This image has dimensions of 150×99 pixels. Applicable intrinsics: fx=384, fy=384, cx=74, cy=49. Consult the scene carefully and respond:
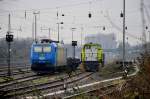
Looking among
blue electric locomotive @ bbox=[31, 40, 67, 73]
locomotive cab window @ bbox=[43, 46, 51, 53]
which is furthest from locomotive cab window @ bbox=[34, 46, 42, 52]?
locomotive cab window @ bbox=[43, 46, 51, 53]

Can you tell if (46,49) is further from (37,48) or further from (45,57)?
(37,48)

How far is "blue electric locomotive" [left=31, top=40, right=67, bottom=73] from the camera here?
1366 inches

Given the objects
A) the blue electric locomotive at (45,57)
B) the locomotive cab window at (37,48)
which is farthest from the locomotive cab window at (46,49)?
the locomotive cab window at (37,48)

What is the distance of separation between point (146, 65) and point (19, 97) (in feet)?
15.8

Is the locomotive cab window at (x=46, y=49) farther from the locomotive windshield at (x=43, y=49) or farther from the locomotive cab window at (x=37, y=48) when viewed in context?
the locomotive cab window at (x=37, y=48)

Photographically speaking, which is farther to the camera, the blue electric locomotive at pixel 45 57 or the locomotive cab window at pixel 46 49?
Answer: the locomotive cab window at pixel 46 49

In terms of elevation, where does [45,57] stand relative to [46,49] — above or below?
below

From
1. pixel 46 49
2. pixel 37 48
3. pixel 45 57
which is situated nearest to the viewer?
pixel 45 57

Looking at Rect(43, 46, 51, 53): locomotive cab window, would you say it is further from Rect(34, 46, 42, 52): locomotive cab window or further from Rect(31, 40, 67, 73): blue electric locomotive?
Rect(34, 46, 42, 52): locomotive cab window

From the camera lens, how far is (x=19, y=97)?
14.3 m

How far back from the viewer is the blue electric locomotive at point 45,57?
114 ft

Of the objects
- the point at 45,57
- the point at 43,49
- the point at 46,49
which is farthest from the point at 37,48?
the point at 45,57

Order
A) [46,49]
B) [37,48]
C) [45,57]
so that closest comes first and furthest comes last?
1. [45,57]
2. [46,49]
3. [37,48]

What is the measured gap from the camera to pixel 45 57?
3512cm
